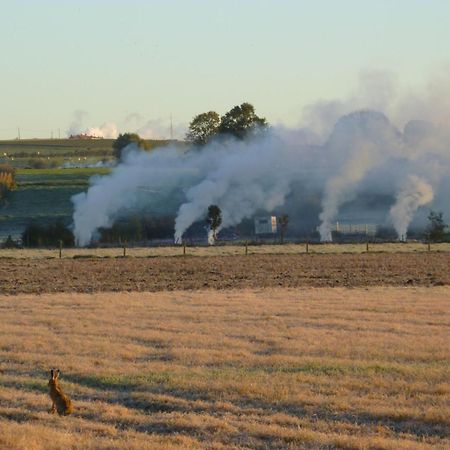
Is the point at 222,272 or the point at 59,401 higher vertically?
the point at 222,272

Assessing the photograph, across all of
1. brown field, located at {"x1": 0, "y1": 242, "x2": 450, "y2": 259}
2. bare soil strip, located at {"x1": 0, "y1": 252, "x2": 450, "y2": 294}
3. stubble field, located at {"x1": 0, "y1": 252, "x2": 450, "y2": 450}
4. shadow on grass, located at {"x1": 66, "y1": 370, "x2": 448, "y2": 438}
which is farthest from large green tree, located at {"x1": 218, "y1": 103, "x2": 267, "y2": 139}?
shadow on grass, located at {"x1": 66, "y1": 370, "x2": 448, "y2": 438}

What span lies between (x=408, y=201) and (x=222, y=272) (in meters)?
51.0

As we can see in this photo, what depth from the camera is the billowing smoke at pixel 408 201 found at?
9750cm

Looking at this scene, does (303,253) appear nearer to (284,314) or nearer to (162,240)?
(162,240)

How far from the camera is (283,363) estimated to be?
70.7 ft

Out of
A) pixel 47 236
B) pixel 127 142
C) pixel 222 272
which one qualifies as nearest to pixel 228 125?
pixel 127 142

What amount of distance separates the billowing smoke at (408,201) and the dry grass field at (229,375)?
63690 millimetres

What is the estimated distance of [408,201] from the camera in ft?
327

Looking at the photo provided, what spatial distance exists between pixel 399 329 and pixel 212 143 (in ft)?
306

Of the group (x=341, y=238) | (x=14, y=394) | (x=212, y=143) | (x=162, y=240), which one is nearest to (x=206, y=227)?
(x=162, y=240)

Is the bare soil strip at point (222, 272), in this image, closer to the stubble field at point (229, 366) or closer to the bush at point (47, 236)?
the stubble field at point (229, 366)

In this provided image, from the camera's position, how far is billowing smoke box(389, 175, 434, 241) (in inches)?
3839

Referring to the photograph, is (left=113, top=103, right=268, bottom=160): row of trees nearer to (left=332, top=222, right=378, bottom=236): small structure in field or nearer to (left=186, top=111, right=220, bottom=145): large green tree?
(left=186, top=111, right=220, bottom=145): large green tree

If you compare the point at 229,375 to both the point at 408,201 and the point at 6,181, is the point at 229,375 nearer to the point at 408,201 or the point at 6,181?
the point at 408,201
